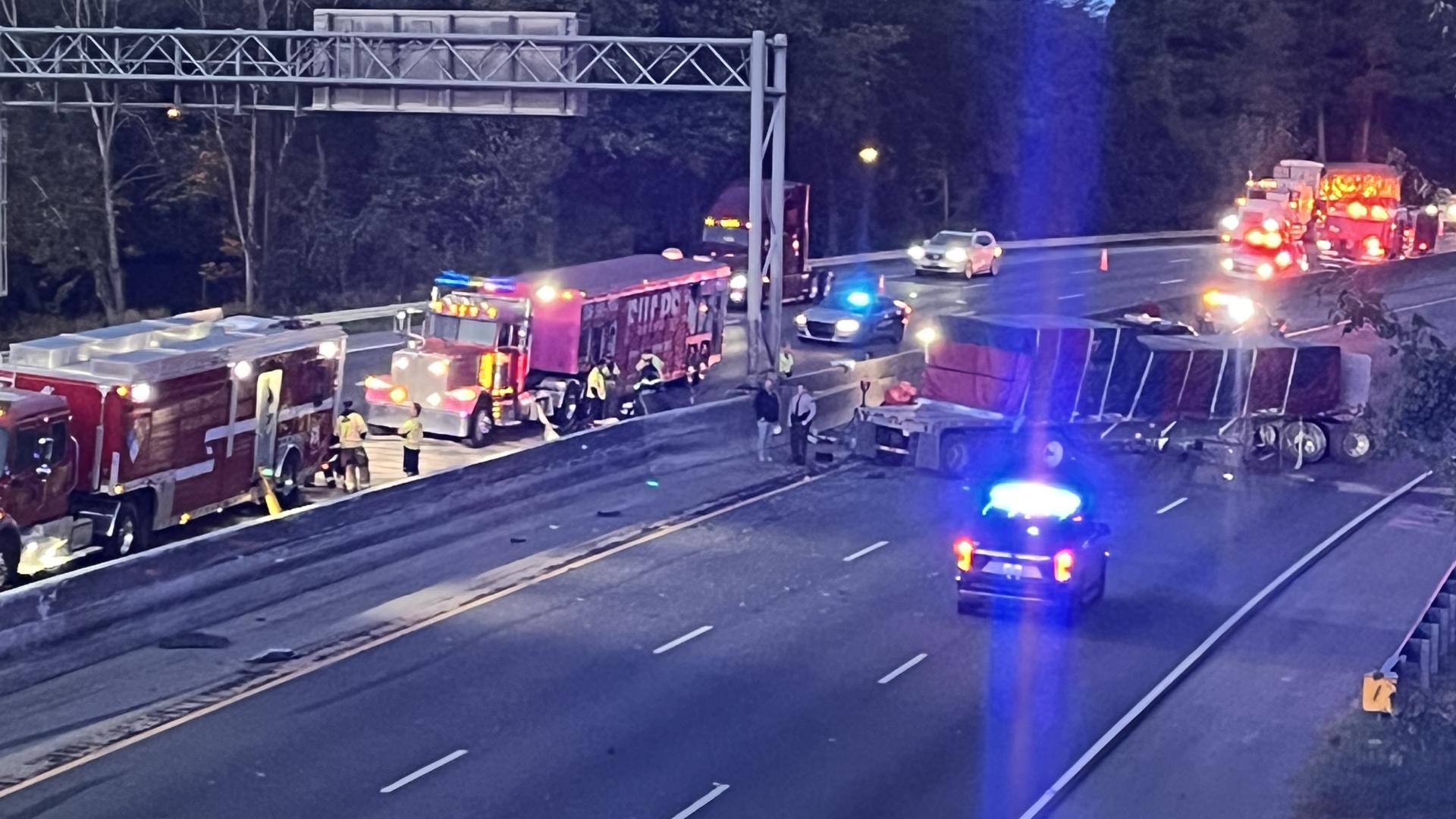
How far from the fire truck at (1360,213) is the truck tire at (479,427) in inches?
1443

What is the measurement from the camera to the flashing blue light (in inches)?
901

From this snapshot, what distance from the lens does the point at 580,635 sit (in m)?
22.3

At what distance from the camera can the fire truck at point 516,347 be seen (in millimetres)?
32969

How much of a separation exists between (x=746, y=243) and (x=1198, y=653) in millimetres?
30123

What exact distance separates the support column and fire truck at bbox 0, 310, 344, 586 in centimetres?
830

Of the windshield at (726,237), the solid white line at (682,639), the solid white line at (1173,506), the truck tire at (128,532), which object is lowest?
the solid white line at (1173,506)

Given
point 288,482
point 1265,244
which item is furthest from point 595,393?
point 1265,244

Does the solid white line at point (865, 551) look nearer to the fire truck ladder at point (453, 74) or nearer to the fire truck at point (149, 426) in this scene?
the fire truck ladder at point (453, 74)

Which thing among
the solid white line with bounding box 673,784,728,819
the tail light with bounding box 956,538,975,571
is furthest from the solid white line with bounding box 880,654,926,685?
the solid white line with bounding box 673,784,728,819

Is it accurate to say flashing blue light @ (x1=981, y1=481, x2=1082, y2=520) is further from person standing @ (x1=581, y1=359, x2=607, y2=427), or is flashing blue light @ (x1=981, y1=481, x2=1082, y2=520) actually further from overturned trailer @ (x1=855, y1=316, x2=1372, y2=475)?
person standing @ (x1=581, y1=359, x2=607, y2=427)

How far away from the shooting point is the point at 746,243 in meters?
51.1

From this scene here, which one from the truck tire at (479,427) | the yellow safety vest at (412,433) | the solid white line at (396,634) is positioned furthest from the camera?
the truck tire at (479,427)

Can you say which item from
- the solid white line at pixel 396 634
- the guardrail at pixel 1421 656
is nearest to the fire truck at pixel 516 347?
the solid white line at pixel 396 634

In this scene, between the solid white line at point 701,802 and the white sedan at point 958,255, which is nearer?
the solid white line at point 701,802
